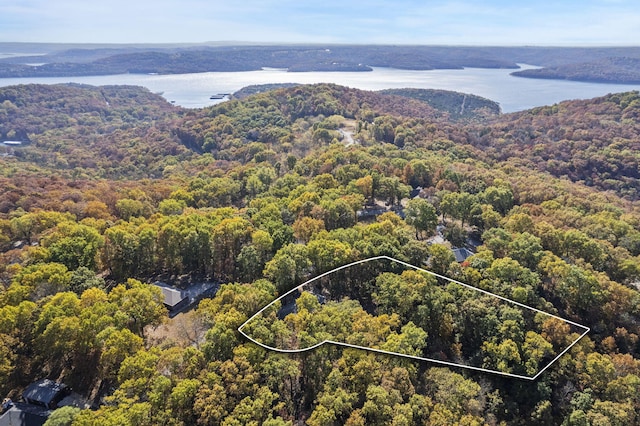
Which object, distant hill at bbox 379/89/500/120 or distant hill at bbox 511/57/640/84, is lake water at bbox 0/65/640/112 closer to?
distant hill at bbox 511/57/640/84

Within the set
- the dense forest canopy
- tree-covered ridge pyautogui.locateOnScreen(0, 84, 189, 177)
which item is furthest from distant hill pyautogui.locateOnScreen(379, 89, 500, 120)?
the dense forest canopy

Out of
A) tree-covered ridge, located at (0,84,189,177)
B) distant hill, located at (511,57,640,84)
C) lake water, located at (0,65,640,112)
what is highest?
distant hill, located at (511,57,640,84)

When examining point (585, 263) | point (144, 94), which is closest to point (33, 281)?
point (585, 263)

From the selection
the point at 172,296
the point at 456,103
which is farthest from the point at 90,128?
the point at 456,103

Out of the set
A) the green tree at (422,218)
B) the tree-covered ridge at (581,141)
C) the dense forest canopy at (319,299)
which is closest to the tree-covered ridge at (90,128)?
the dense forest canopy at (319,299)

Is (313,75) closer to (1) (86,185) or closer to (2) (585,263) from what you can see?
(1) (86,185)

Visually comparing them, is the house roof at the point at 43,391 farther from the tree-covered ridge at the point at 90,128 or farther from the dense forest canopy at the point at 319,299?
the tree-covered ridge at the point at 90,128
